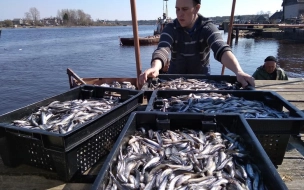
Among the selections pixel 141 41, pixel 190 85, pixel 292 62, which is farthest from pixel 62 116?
pixel 141 41

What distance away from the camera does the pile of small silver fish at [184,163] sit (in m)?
1.80

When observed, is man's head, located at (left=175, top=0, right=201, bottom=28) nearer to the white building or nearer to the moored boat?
the moored boat

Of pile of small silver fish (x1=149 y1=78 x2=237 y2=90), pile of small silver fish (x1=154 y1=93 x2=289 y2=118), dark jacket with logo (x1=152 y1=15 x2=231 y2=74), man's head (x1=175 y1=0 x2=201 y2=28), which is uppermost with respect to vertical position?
man's head (x1=175 y1=0 x2=201 y2=28)

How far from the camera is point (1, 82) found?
1878 cm

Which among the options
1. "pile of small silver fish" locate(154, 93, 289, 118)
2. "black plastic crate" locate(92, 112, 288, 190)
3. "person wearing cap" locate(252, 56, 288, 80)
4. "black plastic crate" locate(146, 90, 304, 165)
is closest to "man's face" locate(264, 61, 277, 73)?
"person wearing cap" locate(252, 56, 288, 80)

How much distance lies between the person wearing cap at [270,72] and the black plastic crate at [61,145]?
589 cm

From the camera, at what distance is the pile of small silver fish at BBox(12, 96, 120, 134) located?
2590 mm

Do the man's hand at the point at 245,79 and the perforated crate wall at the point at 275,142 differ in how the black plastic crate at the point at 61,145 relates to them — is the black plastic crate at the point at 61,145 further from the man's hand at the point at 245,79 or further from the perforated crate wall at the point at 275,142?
the man's hand at the point at 245,79

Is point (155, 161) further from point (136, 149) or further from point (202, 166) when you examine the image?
point (202, 166)

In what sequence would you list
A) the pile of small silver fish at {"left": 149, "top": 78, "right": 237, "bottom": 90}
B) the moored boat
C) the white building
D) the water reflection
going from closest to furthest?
the pile of small silver fish at {"left": 149, "top": 78, "right": 237, "bottom": 90} < the water reflection < the moored boat < the white building

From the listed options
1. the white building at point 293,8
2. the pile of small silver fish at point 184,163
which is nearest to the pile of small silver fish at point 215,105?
the pile of small silver fish at point 184,163

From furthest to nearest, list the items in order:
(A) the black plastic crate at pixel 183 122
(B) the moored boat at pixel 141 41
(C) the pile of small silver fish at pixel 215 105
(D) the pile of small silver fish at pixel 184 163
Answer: (B) the moored boat at pixel 141 41
(C) the pile of small silver fish at pixel 215 105
(A) the black plastic crate at pixel 183 122
(D) the pile of small silver fish at pixel 184 163

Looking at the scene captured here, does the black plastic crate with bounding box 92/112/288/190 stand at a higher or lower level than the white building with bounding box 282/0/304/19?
lower

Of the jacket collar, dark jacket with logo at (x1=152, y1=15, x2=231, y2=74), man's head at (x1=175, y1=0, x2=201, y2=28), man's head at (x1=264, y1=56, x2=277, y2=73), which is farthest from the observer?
man's head at (x1=264, y1=56, x2=277, y2=73)
